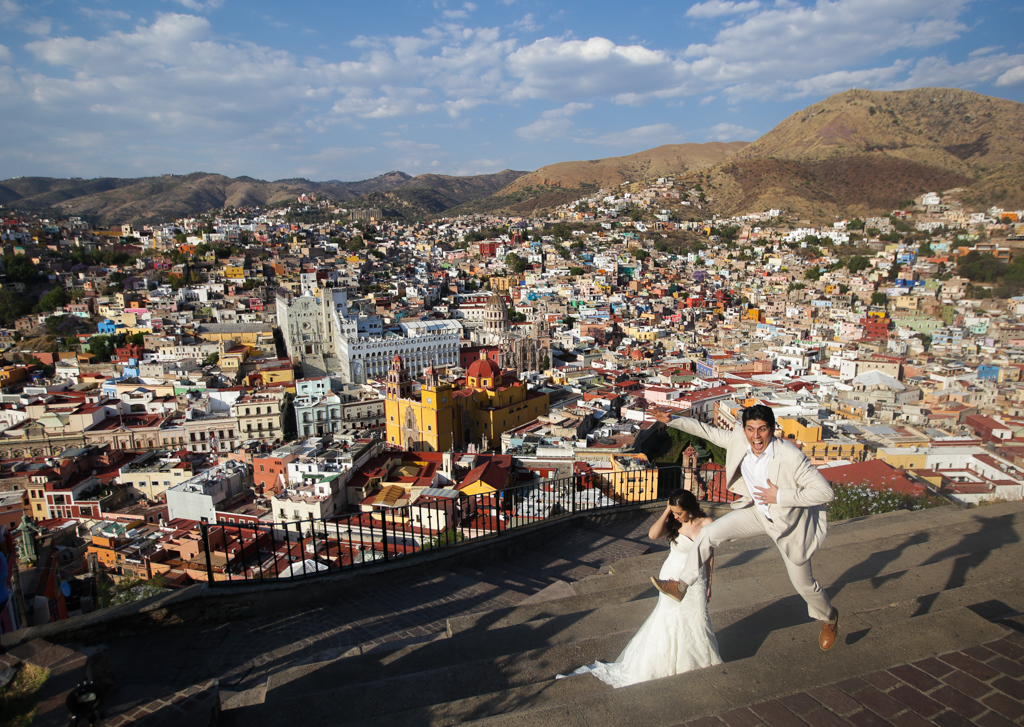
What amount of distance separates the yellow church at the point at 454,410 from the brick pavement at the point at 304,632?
12.8 metres

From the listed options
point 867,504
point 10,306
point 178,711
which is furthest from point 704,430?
point 10,306

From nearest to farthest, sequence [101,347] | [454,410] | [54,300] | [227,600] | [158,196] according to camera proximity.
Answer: [227,600] < [454,410] < [101,347] < [54,300] < [158,196]

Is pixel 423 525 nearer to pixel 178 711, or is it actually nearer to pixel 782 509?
pixel 178 711

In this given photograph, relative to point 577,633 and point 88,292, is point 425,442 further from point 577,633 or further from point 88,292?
point 88,292

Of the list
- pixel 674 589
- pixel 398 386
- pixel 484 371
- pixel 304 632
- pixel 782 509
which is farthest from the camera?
pixel 484 371

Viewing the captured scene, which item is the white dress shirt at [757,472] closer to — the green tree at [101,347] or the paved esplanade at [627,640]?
the paved esplanade at [627,640]

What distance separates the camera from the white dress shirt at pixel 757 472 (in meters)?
2.31

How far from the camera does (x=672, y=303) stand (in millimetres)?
41125

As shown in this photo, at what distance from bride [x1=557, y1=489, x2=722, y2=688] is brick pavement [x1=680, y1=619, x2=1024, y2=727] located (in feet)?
0.80

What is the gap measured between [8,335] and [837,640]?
38603 millimetres

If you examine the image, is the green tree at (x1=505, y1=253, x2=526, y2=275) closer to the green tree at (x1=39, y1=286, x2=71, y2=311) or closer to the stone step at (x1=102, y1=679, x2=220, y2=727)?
the green tree at (x1=39, y1=286, x2=71, y2=311)

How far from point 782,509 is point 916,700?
75 centimetres

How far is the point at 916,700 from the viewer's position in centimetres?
202

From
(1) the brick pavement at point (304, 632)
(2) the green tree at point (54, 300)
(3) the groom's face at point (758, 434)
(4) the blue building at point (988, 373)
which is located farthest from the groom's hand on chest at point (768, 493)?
(2) the green tree at point (54, 300)
